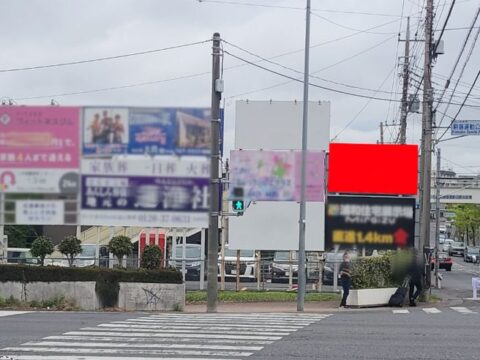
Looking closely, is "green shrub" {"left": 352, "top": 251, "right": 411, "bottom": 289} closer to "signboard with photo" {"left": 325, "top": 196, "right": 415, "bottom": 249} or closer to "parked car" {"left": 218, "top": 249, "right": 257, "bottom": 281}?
"signboard with photo" {"left": 325, "top": 196, "right": 415, "bottom": 249}

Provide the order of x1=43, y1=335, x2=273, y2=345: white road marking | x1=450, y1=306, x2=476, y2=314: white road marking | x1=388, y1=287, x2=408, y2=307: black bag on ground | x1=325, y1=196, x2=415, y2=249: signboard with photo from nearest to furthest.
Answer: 1. x1=43, y1=335, x2=273, y2=345: white road marking
2. x1=325, y1=196, x2=415, y2=249: signboard with photo
3. x1=450, y1=306, x2=476, y2=314: white road marking
4. x1=388, y1=287, x2=408, y2=307: black bag on ground

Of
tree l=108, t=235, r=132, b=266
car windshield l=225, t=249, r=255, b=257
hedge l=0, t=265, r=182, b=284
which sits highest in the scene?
tree l=108, t=235, r=132, b=266

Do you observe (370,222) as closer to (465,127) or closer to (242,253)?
(465,127)

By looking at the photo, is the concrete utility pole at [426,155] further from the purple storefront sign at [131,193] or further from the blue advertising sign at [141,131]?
the purple storefront sign at [131,193]

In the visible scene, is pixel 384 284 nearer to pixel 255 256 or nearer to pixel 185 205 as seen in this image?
pixel 255 256

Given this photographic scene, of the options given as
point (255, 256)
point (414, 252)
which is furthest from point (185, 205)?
point (255, 256)

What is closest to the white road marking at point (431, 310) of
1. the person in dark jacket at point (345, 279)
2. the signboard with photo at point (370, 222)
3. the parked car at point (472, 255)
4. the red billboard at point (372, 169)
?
the signboard with photo at point (370, 222)

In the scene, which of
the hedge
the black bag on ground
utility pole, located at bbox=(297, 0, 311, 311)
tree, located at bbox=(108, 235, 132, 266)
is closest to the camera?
the hedge

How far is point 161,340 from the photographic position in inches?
522

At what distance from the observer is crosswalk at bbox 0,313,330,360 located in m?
11.5

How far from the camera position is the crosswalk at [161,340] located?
11.5 meters

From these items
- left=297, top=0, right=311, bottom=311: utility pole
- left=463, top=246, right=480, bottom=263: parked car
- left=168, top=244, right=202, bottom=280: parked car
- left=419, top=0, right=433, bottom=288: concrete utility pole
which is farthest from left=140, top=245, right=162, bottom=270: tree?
left=463, top=246, right=480, bottom=263: parked car

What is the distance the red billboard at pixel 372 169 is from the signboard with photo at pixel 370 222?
4.35 feet

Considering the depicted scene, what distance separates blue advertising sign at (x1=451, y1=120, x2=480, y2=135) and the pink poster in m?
20.6
